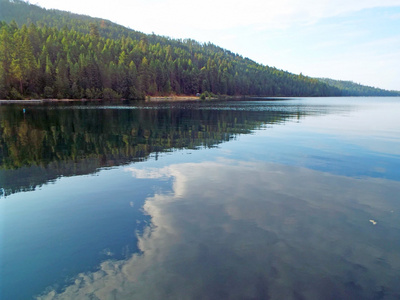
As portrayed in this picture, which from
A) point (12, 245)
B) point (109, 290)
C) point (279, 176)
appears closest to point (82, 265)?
point (109, 290)

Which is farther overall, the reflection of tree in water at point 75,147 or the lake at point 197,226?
the reflection of tree in water at point 75,147

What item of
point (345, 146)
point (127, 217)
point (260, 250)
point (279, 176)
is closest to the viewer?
point (260, 250)

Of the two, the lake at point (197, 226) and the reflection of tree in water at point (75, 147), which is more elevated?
the reflection of tree in water at point (75, 147)

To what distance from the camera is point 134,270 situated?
9.12 metres

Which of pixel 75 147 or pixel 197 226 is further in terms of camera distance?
pixel 75 147

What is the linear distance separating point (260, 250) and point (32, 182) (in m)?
15.0

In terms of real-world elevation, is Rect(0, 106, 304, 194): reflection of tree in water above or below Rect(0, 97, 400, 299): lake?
above

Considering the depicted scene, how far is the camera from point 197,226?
12195mm

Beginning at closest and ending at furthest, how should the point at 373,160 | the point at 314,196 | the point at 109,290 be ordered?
the point at 109,290
the point at 314,196
the point at 373,160

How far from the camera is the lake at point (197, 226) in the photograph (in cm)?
855

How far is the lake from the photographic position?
855 centimetres

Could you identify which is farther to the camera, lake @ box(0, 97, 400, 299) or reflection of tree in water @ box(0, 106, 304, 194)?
reflection of tree in water @ box(0, 106, 304, 194)

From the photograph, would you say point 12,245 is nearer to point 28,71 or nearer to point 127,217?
point 127,217

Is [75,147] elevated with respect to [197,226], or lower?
elevated
